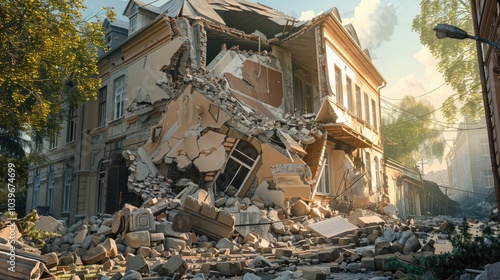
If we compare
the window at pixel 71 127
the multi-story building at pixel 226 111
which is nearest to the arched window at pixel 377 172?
the multi-story building at pixel 226 111

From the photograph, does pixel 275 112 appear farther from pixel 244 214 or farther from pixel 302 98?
pixel 244 214

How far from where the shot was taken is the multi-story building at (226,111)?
13484 millimetres

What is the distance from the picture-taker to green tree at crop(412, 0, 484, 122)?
67.2 feet

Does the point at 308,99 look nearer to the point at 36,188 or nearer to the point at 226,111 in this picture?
the point at 226,111

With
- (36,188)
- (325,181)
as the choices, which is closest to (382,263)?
(325,181)

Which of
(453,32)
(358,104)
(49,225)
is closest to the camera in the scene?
(453,32)

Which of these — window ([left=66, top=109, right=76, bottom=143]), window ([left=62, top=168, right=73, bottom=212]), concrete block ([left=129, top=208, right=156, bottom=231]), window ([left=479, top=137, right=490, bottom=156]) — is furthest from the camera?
window ([left=479, top=137, right=490, bottom=156])

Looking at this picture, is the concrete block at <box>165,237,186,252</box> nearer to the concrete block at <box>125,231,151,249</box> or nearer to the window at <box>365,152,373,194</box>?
the concrete block at <box>125,231,151,249</box>

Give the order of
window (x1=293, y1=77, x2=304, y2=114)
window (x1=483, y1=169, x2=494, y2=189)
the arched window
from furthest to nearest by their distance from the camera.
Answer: window (x1=483, y1=169, x2=494, y2=189)
the arched window
window (x1=293, y1=77, x2=304, y2=114)

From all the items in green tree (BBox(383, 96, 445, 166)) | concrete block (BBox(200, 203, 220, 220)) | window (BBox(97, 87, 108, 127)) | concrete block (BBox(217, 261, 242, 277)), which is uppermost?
green tree (BBox(383, 96, 445, 166))

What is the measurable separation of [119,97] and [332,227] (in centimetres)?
1216

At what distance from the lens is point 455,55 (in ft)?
70.8

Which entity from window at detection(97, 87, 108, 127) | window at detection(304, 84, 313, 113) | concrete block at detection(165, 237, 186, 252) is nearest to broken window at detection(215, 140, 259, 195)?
concrete block at detection(165, 237, 186, 252)

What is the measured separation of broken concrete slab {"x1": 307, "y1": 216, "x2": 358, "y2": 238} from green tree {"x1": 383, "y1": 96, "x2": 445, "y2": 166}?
25.7 meters
